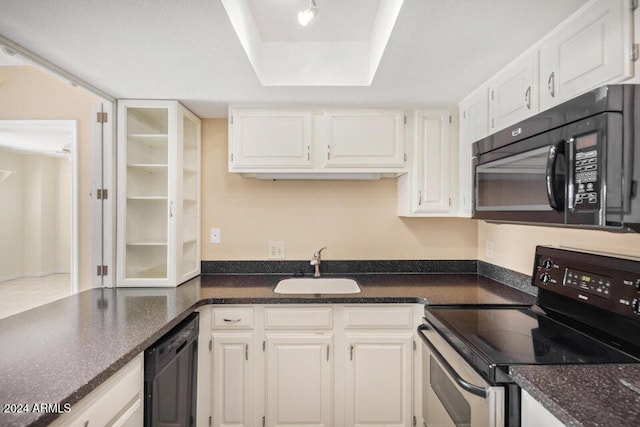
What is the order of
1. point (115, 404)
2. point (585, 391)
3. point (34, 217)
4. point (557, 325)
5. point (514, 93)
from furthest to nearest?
point (34, 217) → point (514, 93) → point (557, 325) → point (115, 404) → point (585, 391)

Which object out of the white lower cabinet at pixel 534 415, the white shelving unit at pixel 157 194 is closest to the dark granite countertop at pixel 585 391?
the white lower cabinet at pixel 534 415

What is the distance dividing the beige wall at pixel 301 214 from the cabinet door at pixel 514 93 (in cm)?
91

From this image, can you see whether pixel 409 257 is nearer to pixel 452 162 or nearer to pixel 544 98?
pixel 452 162

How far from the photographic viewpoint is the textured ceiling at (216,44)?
3.59 ft

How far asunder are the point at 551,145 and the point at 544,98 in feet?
1.23

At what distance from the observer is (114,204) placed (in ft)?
6.43

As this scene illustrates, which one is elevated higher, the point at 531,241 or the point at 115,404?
the point at 531,241

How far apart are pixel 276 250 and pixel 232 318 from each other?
0.70 meters

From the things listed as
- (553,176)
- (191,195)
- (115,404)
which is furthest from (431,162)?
(115,404)

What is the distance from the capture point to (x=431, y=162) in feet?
6.89

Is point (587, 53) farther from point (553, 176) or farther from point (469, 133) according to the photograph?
point (469, 133)

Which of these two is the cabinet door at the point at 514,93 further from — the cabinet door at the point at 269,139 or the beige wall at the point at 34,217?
the beige wall at the point at 34,217

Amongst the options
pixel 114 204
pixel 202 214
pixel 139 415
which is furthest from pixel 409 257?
pixel 114 204

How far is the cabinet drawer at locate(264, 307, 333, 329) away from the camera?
5.80 feet
